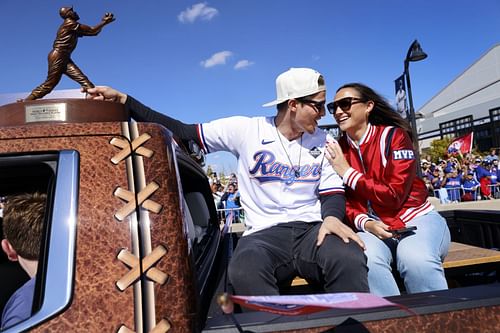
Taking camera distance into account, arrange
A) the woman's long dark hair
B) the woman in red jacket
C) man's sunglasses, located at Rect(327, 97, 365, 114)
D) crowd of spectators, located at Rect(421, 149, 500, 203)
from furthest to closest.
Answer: crowd of spectators, located at Rect(421, 149, 500, 203) < the woman's long dark hair < man's sunglasses, located at Rect(327, 97, 365, 114) < the woman in red jacket

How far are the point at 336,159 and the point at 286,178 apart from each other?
1.17 feet

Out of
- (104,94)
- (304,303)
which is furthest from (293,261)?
(104,94)

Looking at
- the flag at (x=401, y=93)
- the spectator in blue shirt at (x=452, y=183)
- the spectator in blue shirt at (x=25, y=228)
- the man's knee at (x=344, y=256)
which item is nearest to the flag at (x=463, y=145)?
the spectator in blue shirt at (x=452, y=183)

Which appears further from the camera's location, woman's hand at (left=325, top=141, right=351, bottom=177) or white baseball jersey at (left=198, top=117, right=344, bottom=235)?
woman's hand at (left=325, top=141, right=351, bottom=177)

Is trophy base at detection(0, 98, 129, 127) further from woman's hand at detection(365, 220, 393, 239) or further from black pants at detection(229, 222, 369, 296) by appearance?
woman's hand at detection(365, 220, 393, 239)

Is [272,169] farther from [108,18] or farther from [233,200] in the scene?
[233,200]

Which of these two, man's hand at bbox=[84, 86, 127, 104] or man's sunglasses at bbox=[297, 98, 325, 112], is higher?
man's hand at bbox=[84, 86, 127, 104]

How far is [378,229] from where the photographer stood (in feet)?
7.15

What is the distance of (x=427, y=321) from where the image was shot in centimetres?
109

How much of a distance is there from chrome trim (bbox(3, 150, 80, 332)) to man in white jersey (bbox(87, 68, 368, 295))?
2.71 feet

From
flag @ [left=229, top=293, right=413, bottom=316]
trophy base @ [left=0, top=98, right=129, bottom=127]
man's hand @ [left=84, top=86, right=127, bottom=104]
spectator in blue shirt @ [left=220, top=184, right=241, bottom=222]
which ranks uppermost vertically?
man's hand @ [left=84, top=86, right=127, bottom=104]

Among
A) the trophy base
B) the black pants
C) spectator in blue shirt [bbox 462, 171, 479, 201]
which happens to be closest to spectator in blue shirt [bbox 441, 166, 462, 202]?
spectator in blue shirt [bbox 462, 171, 479, 201]

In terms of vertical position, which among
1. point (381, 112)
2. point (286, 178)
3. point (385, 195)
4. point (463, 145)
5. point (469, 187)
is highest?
point (463, 145)

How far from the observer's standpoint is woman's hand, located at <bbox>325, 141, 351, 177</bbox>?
2.30m
